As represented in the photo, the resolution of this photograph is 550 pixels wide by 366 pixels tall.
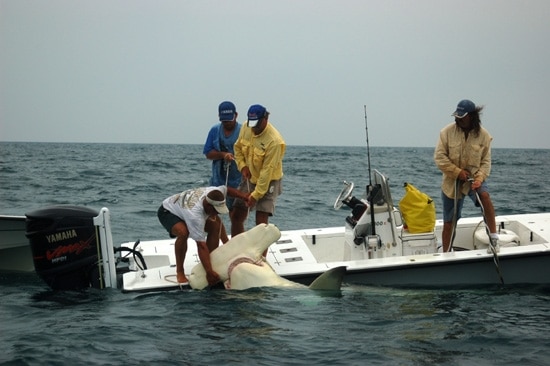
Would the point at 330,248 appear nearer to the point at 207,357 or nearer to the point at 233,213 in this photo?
the point at 233,213

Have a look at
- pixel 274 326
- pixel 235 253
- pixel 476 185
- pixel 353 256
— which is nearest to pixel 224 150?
pixel 235 253

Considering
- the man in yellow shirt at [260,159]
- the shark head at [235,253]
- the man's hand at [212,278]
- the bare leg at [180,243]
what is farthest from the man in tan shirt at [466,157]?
the bare leg at [180,243]

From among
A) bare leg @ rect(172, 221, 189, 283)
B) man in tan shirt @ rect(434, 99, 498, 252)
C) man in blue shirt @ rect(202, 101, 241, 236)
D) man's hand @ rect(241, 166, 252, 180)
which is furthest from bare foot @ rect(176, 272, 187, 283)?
man in tan shirt @ rect(434, 99, 498, 252)

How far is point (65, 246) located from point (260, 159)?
2.23 m

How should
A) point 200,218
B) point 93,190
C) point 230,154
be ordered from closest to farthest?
1. point 200,218
2. point 230,154
3. point 93,190

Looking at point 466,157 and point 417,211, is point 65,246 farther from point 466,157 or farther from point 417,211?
point 466,157

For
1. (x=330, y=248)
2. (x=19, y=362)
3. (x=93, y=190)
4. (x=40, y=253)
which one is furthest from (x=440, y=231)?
(x=93, y=190)

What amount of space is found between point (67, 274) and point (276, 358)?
2804 mm

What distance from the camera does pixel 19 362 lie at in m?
5.91

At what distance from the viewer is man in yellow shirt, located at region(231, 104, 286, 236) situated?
806cm

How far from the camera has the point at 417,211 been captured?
856 centimetres

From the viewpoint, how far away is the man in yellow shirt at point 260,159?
8062 millimetres

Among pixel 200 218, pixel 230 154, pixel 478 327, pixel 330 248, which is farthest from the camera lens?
pixel 330 248

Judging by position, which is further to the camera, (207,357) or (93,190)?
(93,190)
